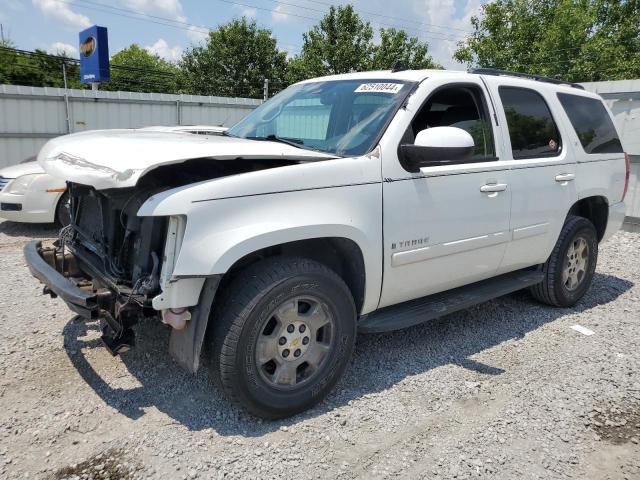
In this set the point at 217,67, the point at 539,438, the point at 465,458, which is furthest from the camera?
the point at 217,67

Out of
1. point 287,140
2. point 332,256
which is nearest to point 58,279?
point 332,256

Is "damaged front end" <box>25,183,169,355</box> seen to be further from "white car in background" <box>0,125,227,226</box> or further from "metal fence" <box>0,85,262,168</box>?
"metal fence" <box>0,85,262,168</box>

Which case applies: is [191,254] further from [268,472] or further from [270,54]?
[270,54]

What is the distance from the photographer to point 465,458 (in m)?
2.94

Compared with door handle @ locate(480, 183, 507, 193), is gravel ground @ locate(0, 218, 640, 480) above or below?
below

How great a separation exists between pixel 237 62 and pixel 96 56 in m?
21.6

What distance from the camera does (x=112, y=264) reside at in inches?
126

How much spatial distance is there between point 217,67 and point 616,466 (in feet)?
128

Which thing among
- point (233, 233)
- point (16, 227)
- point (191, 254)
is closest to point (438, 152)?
point (233, 233)

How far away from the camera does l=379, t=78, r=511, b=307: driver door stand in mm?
3471

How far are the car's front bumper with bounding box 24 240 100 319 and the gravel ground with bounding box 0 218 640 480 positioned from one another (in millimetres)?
644

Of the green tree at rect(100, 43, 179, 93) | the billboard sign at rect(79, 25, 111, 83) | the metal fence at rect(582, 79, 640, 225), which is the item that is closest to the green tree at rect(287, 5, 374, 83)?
the green tree at rect(100, 43, 179, 93)

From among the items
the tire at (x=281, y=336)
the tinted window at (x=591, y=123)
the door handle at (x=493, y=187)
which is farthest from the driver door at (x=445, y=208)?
the tinted window at (x=591, y=123)

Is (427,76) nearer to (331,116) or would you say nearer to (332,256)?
(331,116)
